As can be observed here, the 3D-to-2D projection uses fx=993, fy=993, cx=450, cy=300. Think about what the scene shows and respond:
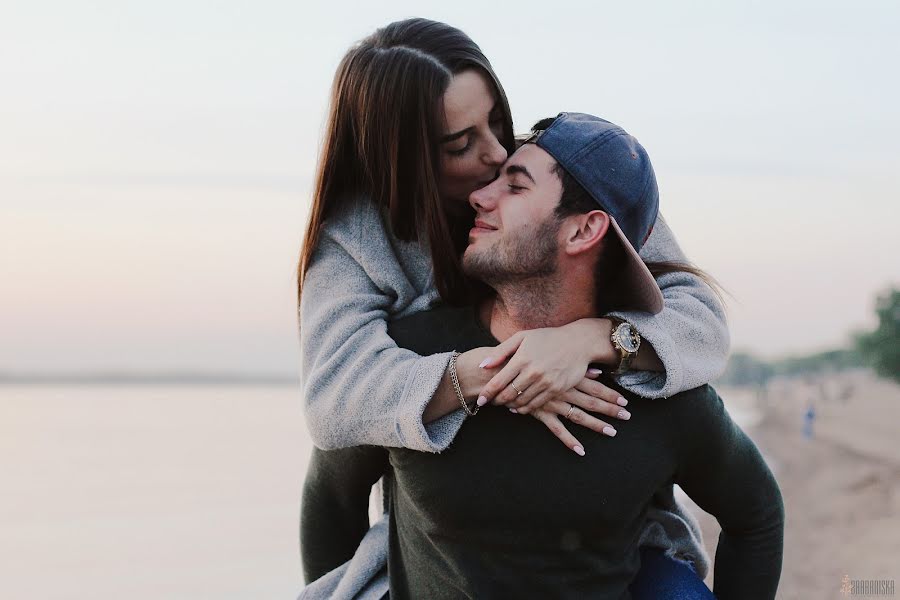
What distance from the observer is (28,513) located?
12297mm

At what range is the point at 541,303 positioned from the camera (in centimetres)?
241

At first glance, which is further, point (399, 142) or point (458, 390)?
point (399, 142)

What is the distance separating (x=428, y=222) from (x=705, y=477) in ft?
3.16

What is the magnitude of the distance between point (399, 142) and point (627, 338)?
83 cm

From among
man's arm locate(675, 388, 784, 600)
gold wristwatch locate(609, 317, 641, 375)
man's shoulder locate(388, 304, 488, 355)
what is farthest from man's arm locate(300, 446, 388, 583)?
man's arm locate(675, 388, 784, 600)

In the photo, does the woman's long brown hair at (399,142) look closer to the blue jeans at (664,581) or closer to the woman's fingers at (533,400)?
the woman's fingers at (533,400)

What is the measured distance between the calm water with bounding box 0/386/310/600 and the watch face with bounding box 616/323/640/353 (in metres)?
7.53

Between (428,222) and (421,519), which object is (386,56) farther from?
(421,519)

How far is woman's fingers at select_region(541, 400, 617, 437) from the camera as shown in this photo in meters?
2.25

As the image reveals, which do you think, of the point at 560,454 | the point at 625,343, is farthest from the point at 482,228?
the point at 560,454

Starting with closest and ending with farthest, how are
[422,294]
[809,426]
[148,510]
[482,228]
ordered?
1. [482,228]
2. [422,294]
3. [148,510]
4. [809,426]

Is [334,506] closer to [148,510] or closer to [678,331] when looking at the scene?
[678,331]

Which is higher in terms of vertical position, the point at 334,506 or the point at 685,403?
the point at 685,403

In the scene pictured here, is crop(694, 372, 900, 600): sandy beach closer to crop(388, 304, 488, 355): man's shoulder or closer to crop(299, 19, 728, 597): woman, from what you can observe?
crop(299, 19, 728, 597): woman
